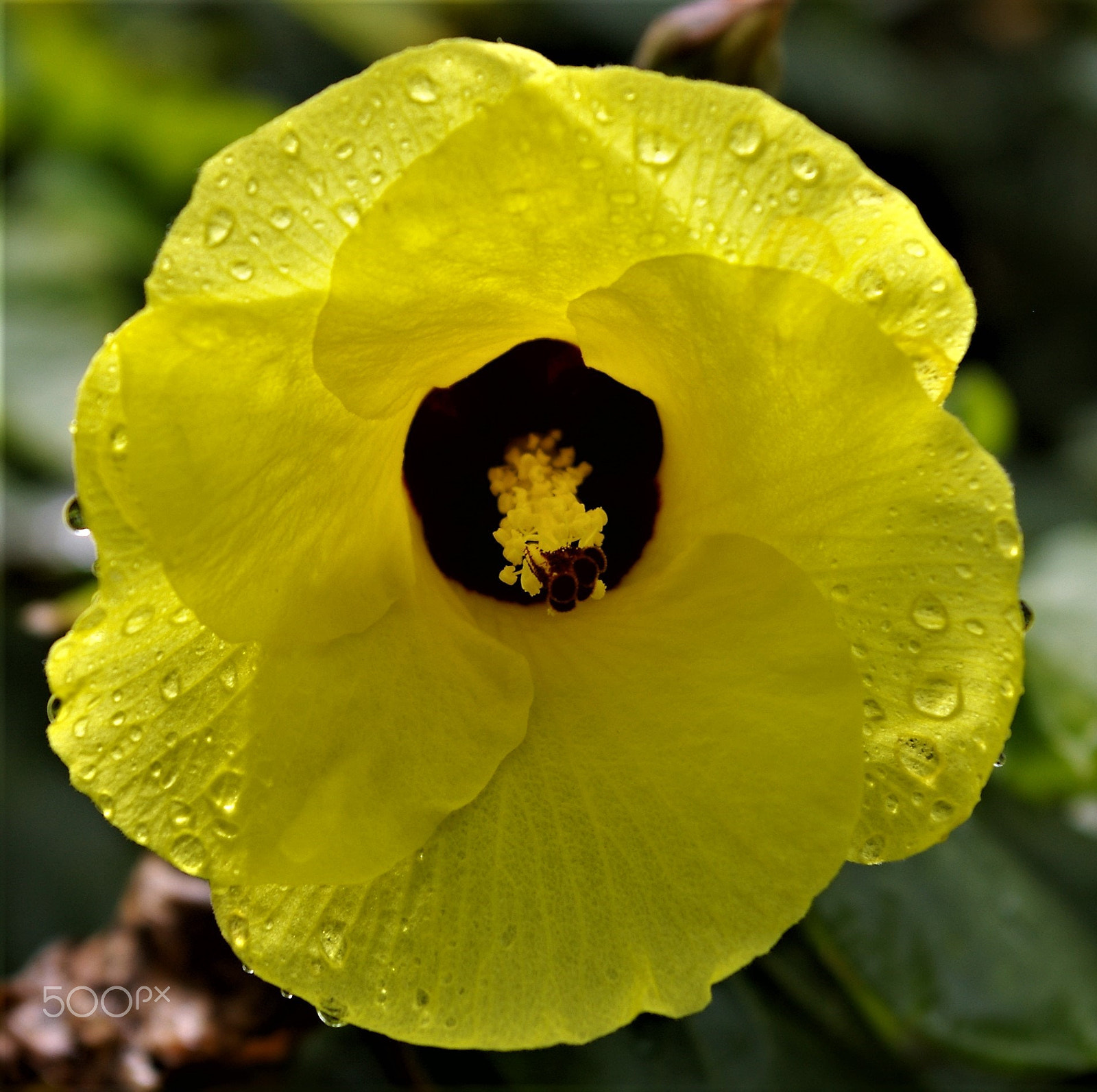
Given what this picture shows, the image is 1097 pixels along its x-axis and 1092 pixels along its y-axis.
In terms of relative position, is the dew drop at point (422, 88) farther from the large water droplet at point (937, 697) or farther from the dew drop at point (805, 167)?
the large water droplet at point (937, 697)

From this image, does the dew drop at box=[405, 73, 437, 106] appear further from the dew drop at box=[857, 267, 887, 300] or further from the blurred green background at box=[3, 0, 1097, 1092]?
the blurred green background at box=[3, 0, 1097, 1092]

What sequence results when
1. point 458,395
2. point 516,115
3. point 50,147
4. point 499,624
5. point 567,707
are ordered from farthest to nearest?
point 50,147
point 458,395
point 499,624
point 567,707
point 516,115

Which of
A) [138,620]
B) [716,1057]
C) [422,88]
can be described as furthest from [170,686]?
[716,1057]

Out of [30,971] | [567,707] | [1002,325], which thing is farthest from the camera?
[1002,325]

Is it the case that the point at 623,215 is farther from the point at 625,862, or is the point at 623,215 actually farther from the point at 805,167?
the point at 625,862

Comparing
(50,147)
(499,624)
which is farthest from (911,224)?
(50,147)

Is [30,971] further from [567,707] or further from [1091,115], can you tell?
[1091,115]

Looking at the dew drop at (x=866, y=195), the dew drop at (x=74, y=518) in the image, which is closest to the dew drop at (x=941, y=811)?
the dew drop at (x=866, y=195)
